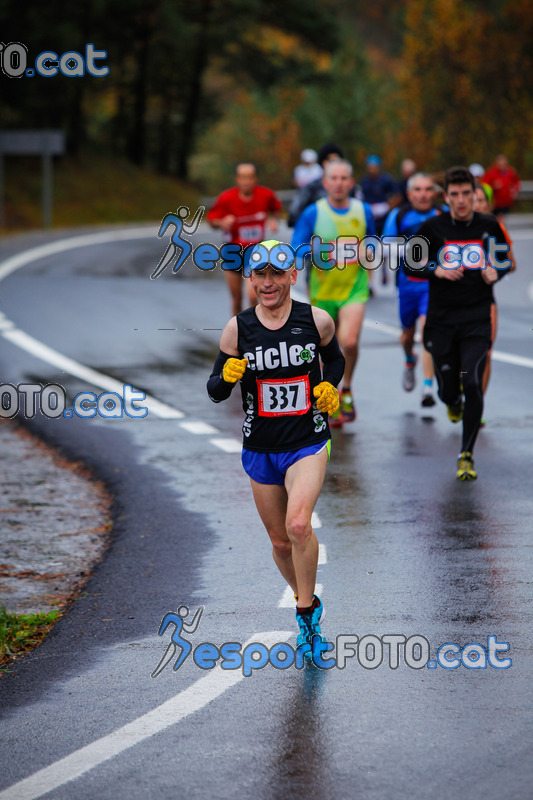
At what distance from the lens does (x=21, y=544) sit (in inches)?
343

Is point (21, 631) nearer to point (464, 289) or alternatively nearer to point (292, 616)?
point (292, 616)

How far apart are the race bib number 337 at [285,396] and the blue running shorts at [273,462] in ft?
0.59

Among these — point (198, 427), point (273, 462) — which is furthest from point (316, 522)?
point (198, 427)

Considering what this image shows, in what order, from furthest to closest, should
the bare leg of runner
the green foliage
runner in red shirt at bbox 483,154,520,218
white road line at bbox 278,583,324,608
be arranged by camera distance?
runner in red shirt at bbox 483,154,520,218
white road line at bbox 278,583,324,608
the green foliage
the bare leg of runner

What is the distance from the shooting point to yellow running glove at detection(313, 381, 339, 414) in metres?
6.27

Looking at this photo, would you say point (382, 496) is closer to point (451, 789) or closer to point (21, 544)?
point (21, 544)

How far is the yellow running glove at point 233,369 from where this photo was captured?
6.30 m

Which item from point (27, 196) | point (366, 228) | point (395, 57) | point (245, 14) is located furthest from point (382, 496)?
point (395, 57)

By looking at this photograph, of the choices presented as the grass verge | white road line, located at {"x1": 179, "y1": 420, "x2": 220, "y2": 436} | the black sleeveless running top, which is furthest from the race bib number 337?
the grass verge

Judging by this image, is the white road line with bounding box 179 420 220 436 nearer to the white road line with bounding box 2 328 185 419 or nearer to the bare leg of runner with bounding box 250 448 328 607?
the white road line with bounding box 2 328 185 419

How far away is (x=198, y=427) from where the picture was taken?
40.2ft

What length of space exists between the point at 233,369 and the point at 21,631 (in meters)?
1.76

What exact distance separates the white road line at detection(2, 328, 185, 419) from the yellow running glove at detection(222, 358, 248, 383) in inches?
254

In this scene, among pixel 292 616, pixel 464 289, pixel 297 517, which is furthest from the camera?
pixel 464 289
